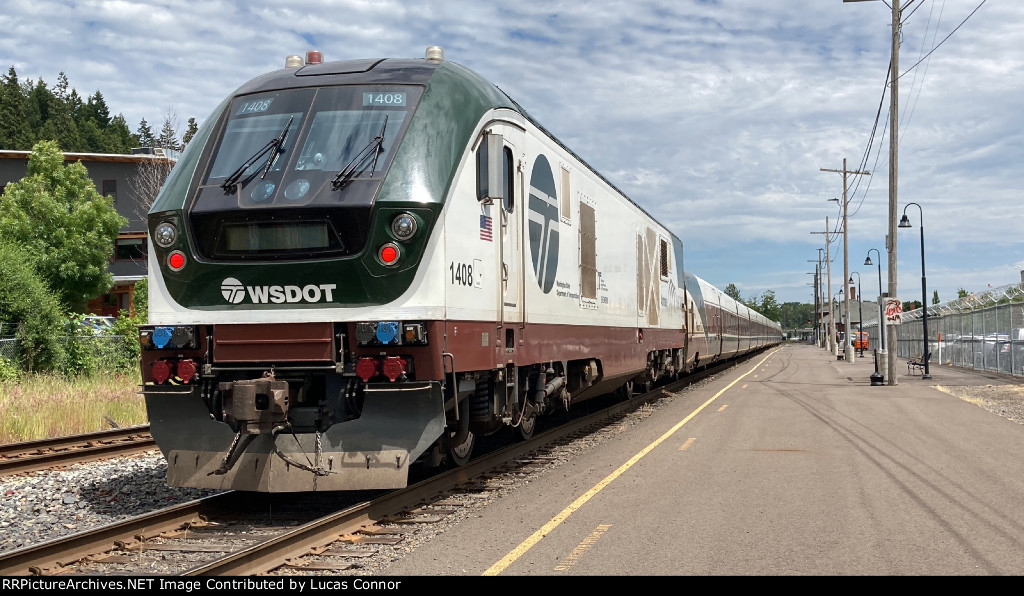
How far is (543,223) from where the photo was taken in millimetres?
10008

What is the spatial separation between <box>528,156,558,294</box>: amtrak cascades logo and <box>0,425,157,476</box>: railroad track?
558 centimetres

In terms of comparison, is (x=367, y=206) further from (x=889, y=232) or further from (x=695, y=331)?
(x=889, y=232)

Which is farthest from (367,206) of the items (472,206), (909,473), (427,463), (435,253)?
(909,473)

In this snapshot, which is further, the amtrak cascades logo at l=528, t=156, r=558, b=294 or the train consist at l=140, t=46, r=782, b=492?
the amtrak cascades logo at l=528, t=156, r=558, b=294

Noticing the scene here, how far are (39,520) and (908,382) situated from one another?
24.2 metres

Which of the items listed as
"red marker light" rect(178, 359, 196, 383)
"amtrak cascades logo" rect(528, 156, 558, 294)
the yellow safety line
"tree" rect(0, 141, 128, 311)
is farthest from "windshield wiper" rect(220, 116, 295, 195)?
"tree" rect(0, 141, 128, 311)

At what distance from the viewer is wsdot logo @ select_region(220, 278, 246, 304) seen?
7.17m

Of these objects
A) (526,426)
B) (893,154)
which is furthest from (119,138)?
(526,426)

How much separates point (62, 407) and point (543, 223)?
30.4 ft

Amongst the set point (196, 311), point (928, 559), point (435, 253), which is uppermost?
point (435, 253)

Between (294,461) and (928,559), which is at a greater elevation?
(294,461)

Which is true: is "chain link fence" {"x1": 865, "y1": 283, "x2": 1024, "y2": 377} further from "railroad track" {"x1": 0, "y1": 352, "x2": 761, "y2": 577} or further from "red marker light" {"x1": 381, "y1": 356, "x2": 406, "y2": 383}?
"red marker light" {"x1": 381, "y1": 356, "x2": 406, "y2": 383}

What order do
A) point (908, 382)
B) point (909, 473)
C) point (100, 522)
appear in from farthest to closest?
point (908, 382) < point (909, 473) < point (100, 522)

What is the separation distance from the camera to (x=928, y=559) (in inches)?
239
